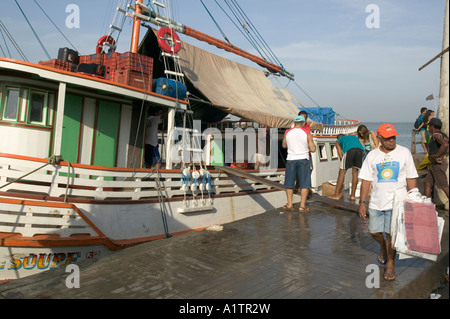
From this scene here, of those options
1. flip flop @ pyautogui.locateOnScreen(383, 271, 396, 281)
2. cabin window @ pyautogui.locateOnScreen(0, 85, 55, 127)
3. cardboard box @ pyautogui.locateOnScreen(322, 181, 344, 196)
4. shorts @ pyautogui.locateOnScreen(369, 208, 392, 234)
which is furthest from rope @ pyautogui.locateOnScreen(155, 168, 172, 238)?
cardboard box @ pyautogui.locateOnScreen(322, 181, 344, 196)

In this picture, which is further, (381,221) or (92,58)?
(92,58)

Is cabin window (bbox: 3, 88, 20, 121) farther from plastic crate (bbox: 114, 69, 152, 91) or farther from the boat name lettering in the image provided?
the boat name lettering

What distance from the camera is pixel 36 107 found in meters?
6.56

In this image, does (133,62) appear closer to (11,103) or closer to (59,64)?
(59,64)

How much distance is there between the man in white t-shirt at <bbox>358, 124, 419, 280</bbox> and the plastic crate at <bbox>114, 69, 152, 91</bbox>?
17.4 ft

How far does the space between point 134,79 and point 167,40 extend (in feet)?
9.38

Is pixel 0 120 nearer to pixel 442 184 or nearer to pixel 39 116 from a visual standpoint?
pixel 39 116

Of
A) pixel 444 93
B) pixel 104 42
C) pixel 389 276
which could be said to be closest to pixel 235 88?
pixel 104 42

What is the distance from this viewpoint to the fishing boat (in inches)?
216

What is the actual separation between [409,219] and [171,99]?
19.3ft

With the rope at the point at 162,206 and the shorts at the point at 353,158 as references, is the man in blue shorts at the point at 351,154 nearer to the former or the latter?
the shorts at the point at 353,158
